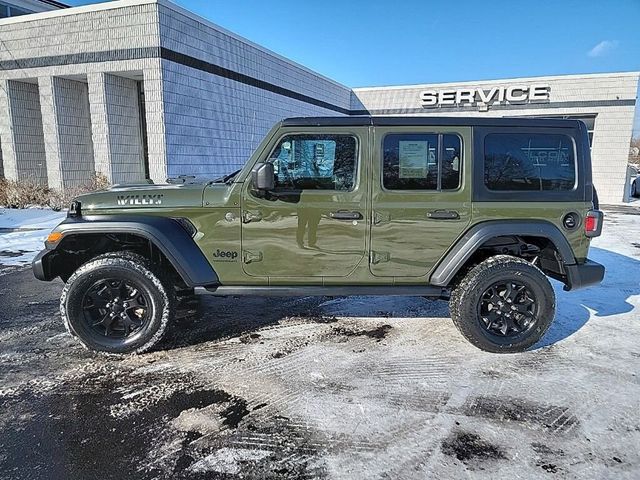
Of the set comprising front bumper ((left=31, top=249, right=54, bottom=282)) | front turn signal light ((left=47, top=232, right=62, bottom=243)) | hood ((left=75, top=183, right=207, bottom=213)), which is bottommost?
front bumper ((left=31, top=249, right=54, bottom=282))

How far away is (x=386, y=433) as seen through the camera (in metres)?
2.65

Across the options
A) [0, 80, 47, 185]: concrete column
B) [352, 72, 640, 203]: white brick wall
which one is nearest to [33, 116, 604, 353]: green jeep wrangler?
[0, 80, 47, 185]: concrete column

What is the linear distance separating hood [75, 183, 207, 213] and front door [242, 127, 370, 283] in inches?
18.3

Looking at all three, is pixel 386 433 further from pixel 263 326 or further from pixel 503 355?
pixel 263 326

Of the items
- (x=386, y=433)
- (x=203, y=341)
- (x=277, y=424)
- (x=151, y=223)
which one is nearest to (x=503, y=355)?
(x=386, y=433)

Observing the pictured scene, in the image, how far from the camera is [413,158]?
374 centimetres

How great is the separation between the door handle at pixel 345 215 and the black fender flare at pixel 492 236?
2.83 ft

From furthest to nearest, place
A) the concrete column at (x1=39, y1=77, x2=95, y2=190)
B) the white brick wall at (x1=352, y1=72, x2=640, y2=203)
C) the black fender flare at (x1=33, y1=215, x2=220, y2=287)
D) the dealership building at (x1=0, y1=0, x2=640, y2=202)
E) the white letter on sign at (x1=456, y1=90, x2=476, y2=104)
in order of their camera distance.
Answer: the white letter on sign at (x1=456, y1=90, x2=476, y2=104) < the white brick wall at (x1=352, y1=72, x2=640, y2=203) < the concrete column at (x1=39, y1=77, x2=95, y2=190) < the dealership building at (x1=0, y1=0, x2=640, y2=202) < the black fender flare at (x1=33, y1=215, x2=220, y2=287)

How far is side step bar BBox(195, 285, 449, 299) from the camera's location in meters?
3.77

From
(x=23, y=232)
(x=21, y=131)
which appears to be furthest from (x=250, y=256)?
(x=21, y=131)

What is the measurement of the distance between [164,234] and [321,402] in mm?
Answer: 1826

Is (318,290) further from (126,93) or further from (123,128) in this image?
(126,93)

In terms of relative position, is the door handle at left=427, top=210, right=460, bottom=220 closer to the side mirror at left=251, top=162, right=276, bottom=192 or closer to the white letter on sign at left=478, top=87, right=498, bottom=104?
the side mirror at left=251, top=162, right=276, bottom=192

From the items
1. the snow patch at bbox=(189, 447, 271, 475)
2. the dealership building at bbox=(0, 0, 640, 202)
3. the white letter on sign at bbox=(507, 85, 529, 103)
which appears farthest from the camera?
the white letter on sign at bbox=(507, 85, 529, 103)
